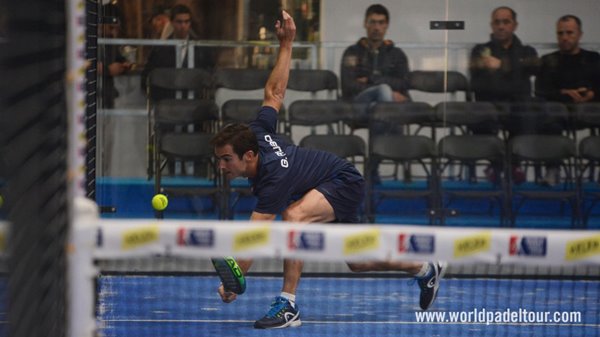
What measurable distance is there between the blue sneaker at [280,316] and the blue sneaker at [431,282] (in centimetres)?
90

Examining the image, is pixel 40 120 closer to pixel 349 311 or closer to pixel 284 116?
pixel 349 311

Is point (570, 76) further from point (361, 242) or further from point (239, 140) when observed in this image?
point (361, 242)

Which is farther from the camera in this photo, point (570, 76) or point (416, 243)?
point (570, 76)

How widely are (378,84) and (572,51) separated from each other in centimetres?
172

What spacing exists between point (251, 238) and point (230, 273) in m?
3.43

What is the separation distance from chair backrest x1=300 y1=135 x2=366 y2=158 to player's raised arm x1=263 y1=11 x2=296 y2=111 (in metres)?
2.90

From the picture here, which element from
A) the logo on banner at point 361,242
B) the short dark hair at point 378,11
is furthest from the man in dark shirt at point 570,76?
the logo on banner at point 361,242

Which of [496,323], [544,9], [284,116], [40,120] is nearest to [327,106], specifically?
[284,116]

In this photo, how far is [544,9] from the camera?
35.4ft

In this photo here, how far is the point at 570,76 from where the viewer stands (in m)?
10.9

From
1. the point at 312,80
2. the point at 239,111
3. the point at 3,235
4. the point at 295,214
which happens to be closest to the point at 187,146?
the point at 239,111

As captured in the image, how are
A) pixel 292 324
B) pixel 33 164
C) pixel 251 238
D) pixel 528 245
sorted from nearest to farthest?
pixel 33 164, pixel 251 238, pixel 528 245, pixel 292 324

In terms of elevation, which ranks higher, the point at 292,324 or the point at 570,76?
the point at 570,76

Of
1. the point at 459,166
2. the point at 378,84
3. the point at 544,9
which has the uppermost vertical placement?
the point at 544,9
